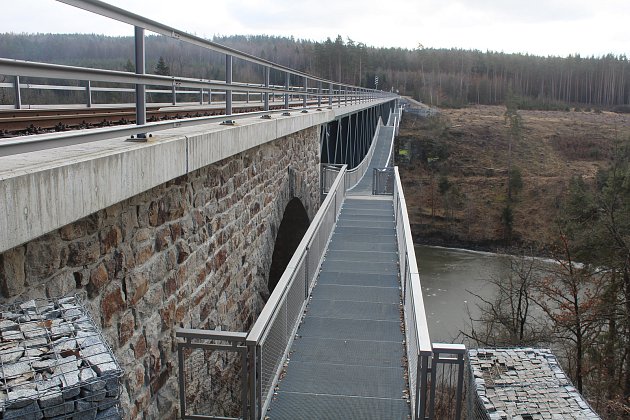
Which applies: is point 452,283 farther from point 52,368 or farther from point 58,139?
point 52,368

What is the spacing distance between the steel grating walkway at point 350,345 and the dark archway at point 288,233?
111cm

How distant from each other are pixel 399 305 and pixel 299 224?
4.77m

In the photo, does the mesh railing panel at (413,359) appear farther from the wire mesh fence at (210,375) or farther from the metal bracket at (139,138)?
the metal bracket at (139,138)

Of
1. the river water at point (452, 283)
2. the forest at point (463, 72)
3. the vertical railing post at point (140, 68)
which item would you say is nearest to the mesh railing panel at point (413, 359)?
the vertical railing post at point (140, 68)

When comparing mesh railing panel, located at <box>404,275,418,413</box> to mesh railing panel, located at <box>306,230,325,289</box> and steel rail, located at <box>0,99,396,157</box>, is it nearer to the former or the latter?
mesh railing panel, located at <box>306,230,325,289</box>

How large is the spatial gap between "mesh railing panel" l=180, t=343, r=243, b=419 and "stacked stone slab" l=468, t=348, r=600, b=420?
8.39 m

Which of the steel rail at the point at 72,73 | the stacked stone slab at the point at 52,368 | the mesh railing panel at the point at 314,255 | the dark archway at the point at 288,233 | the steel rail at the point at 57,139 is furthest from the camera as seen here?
the dark archway at the point at 288,233

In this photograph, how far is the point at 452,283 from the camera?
32.5m

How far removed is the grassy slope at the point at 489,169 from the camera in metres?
46.1

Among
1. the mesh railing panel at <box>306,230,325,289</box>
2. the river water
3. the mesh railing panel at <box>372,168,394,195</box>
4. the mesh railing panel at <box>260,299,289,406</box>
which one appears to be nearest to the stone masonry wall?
the mesh railing panel at <box>260,299,289,406</box>

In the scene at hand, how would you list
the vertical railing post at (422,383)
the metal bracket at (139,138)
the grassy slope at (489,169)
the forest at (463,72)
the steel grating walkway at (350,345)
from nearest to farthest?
the metal bracket at (139,138), the vertical railing post at (422,383), the steel grating walkway at (350,345), the grassy slope at (489,169), the forest at (463,72)

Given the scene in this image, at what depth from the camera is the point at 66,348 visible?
7.98 ft

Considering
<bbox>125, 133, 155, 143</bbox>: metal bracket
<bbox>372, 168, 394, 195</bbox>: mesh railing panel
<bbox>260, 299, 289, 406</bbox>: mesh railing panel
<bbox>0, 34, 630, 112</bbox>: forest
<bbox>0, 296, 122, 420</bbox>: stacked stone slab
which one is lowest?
<bbox>260, 299, 289, 406</bbox>: mesh railing panel

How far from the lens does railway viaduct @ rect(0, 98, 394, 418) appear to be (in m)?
2.73
